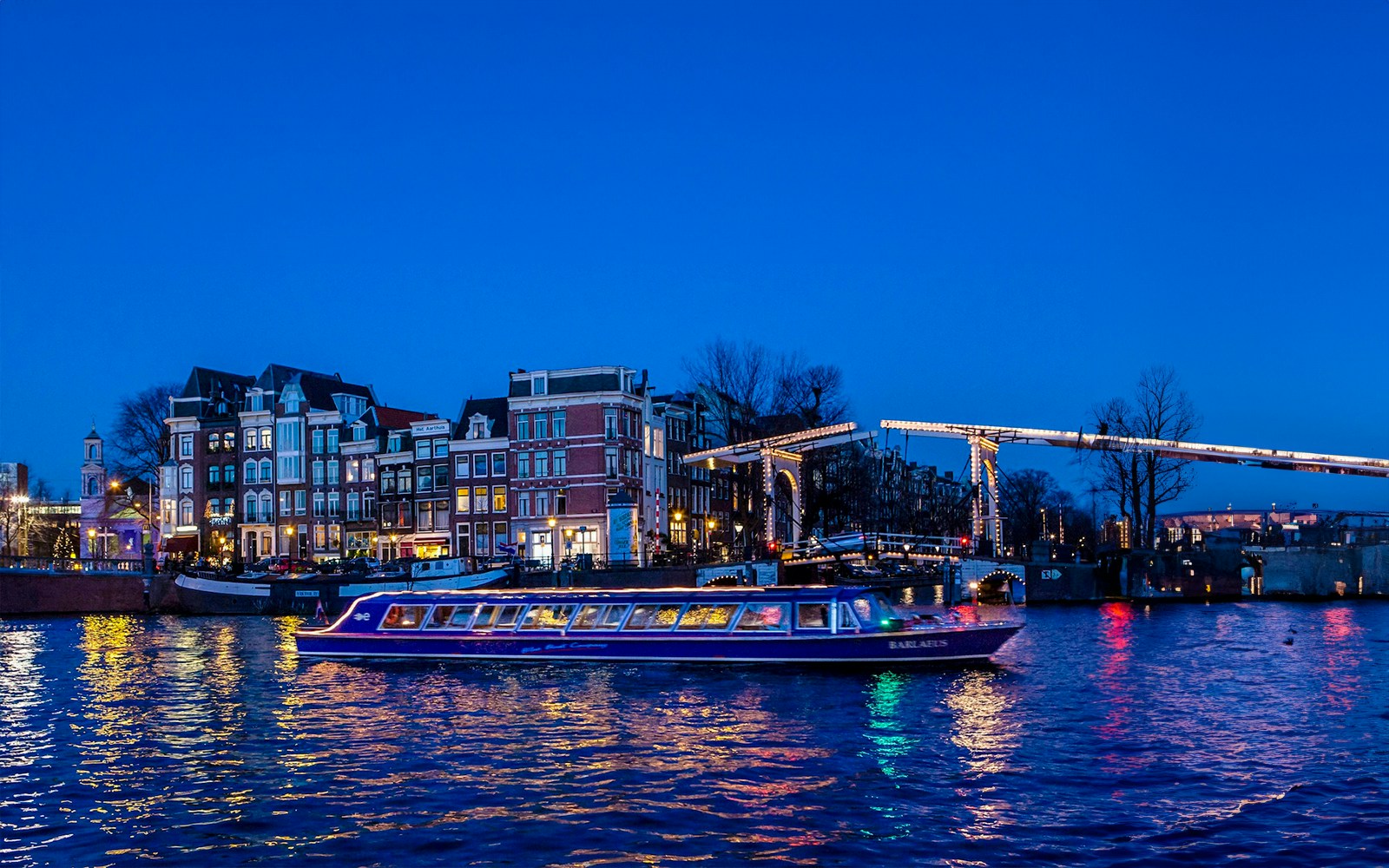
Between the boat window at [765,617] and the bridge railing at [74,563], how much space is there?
5216cm

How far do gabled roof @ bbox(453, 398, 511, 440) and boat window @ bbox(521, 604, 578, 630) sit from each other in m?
46.3

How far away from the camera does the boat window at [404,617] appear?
3841 centimetres

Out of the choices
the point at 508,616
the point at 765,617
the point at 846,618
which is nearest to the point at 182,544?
the point at 508,616

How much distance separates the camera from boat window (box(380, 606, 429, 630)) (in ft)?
126

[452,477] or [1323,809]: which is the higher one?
[452,477]

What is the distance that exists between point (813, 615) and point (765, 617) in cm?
124

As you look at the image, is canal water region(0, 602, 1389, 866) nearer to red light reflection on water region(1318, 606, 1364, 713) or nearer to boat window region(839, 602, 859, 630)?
red light reflection on water region(1318, 606, 1364, 713)

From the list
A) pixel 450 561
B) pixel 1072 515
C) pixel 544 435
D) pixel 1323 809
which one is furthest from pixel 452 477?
pixel 1072 515

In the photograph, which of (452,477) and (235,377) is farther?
(235,377)

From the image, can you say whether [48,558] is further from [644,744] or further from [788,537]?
[644,744]

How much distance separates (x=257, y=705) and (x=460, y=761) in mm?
9519

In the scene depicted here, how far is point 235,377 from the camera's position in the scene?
101 meters

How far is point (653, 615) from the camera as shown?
3569 cm

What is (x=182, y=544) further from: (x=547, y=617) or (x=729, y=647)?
(x=729, y=647)
